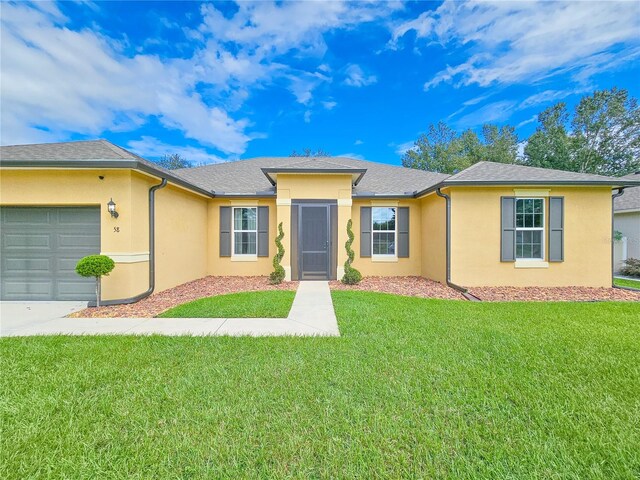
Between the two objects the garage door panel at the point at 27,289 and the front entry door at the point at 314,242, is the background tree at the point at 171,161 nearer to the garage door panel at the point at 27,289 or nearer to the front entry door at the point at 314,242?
the garage door panel at the point at 27,289

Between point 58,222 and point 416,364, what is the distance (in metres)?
8.39

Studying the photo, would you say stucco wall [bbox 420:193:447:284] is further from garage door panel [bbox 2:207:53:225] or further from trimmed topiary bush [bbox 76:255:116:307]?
garage door panel [bbox 2:207:53:225]

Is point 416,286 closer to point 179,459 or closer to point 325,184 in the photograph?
point 325,184

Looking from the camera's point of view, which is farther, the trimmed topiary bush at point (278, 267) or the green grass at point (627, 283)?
the green grass at point (627, 283)

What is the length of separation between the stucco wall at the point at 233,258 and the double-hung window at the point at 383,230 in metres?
3.82

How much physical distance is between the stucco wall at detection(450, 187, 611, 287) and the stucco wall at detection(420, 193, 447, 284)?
13.2 inches

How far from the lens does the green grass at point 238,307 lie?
535cm

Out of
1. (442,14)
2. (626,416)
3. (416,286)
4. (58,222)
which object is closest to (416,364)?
(626,416)

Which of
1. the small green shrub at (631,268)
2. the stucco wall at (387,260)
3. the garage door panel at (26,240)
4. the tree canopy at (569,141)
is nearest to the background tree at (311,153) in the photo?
the tree canopy at (569,141)

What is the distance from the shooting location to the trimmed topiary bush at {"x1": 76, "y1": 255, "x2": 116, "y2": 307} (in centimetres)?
562

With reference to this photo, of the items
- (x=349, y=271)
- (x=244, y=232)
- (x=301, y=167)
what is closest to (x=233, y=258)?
(x=244, y=232)

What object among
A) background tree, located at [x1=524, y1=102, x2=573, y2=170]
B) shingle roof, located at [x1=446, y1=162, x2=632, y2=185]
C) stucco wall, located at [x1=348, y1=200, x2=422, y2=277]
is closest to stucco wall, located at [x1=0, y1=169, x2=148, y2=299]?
stucco wall, located at [x1=348, y1=200, x2=422, y2=277]

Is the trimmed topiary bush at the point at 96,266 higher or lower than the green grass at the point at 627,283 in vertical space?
higher

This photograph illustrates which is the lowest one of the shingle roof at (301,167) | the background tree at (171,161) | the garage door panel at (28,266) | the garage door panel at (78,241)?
the garage door panel at (28,266)
